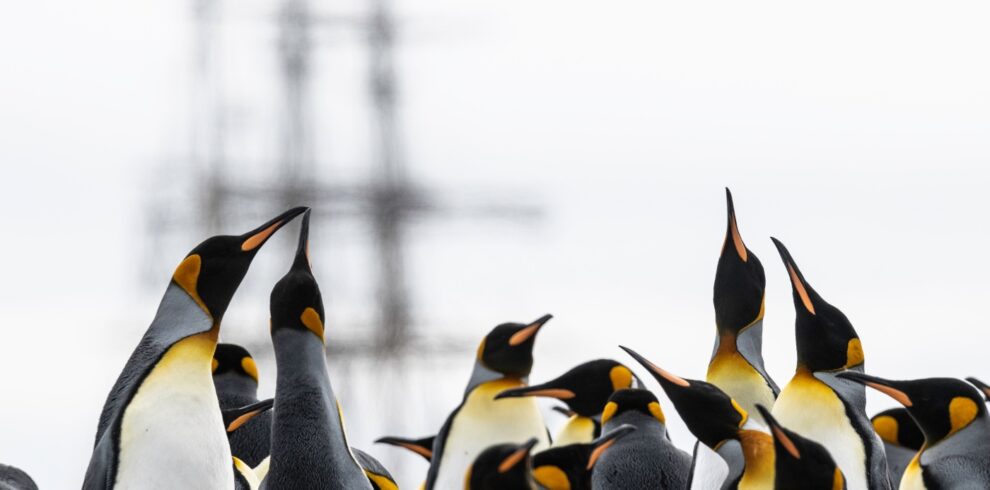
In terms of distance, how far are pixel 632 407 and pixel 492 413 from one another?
52 centimetres

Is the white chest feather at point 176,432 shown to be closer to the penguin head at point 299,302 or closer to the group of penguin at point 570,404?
the group of penguin at point 570,404

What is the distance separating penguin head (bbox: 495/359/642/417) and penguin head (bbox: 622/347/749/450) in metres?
1.02

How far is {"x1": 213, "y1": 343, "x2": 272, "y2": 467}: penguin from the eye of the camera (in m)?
5.11

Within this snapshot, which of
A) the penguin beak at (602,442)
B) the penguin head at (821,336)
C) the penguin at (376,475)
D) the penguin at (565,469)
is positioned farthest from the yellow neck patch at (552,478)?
the penguin head at (821,336)

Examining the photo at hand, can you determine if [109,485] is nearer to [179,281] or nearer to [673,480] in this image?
[179,281]

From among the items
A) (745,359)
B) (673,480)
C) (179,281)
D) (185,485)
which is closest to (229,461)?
(185,485)

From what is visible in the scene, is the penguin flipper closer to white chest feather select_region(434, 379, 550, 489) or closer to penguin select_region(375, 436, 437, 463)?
white chest feather select_region(434, 379, 550, 489)

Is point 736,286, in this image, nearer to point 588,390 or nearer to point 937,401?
point 588,390

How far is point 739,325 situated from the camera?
486cm

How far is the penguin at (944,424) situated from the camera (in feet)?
13.3

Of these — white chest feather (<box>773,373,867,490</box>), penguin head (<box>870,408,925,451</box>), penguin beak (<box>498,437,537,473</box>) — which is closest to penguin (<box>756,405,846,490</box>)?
penguin beak (<box>498,437,537,473</box>)

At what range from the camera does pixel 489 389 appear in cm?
470

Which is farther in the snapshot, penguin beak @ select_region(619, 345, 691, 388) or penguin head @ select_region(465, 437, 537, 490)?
penguin beak @ select_region(619, 345, 691, 388)

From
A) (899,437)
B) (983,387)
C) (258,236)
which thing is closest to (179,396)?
(258,236)
